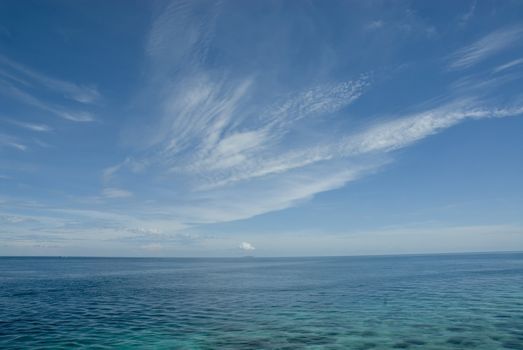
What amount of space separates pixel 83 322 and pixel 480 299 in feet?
164

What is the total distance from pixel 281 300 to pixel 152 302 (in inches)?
730

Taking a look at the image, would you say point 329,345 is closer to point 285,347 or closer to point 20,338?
point 285,347

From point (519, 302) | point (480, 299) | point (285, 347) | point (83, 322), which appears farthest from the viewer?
point (480, 299)

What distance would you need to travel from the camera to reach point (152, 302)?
49969 millimetres

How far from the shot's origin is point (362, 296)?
5344 centimetres

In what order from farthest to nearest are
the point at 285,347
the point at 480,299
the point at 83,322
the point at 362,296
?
the point at 362,296, the point at 480,299, the point at 83,322, the point at 285,347

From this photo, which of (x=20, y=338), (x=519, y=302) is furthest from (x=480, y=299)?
(x=20, y=338)

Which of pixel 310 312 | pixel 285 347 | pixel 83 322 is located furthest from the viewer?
pixel 310 312

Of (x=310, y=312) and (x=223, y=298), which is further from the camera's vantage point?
(x=223, y=298)

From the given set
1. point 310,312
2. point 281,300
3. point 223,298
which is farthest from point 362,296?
point 223,298

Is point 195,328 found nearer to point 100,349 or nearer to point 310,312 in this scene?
point 100,349

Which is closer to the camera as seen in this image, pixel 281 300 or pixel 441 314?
pixel 441 314

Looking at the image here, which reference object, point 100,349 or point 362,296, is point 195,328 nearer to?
point 100,349

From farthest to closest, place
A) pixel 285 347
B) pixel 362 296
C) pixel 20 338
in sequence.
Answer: pixel 362 296, pixel 20 338, pixel 285 347
